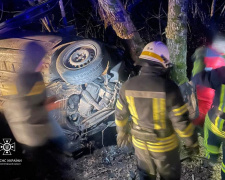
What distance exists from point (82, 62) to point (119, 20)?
1.12m

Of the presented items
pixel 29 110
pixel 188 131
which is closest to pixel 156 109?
pixel 188 131

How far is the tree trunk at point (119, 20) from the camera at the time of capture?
4008 millimetres

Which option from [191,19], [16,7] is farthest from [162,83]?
[16,7]

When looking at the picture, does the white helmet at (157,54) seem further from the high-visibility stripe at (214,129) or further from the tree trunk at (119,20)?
the tree trunk at (119,20)

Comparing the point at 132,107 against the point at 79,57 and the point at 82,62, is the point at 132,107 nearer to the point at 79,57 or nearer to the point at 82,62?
the point at 82,62

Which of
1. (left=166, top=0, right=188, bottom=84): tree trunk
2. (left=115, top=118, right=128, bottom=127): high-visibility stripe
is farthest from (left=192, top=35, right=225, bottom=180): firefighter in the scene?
(left=115, top=118, right=128, bottom=127): high-visibility stripe

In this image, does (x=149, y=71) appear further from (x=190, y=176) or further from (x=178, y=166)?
(x=190, y=176)

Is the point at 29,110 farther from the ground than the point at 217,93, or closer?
closer

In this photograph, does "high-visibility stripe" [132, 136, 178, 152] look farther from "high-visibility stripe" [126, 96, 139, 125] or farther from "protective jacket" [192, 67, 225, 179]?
"protective jacket" [192, 67, 225, 179]

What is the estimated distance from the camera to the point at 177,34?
11.9 ft

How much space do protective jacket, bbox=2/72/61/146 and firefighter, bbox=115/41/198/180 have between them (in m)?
1.12

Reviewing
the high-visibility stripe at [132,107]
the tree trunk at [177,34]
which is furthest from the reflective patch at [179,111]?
the tree trunk at [177,34]

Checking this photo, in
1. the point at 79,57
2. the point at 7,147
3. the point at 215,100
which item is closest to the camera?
the point at 215,100

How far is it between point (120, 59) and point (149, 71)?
261 centimetres
